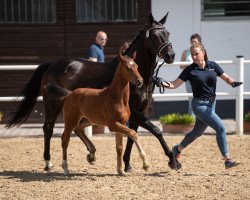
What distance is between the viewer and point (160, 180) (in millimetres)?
8102

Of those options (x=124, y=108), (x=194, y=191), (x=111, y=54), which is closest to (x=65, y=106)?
(x=124, y=108)

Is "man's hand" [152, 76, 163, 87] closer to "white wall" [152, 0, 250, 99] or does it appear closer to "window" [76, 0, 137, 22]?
"white wall" [152, 0, 250, 99]

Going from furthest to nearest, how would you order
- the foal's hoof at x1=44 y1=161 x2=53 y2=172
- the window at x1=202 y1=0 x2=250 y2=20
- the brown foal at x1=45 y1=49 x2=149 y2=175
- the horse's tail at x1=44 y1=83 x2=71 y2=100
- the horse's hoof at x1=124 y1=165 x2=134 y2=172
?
1. the window at x1=202 y1=0 x2=250 y2=20
2. the foal's hoof at x1=44 y1=161 x2=53 y2=172
3. the horse's hoof at x1=124 y1=165 x2=134 y2=172
4. the horse's tail at x1=44 y1=83 x2=71 y2=100
5. the brown foal at x1=45 y1=49 x2=149 y2=175

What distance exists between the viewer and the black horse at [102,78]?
901 centimetres

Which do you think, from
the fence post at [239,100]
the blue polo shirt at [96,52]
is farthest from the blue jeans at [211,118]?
A: the blue polo shirt at [96,52]

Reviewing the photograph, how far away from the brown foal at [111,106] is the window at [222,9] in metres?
6.54

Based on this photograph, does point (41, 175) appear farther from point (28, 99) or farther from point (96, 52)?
point (96, 52)

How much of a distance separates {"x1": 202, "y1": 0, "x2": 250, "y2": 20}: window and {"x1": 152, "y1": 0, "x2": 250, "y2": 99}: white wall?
0.40ft

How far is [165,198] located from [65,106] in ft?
7.47

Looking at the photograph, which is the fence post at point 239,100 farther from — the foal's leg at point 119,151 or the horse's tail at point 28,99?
the foal's leg at point 119,151

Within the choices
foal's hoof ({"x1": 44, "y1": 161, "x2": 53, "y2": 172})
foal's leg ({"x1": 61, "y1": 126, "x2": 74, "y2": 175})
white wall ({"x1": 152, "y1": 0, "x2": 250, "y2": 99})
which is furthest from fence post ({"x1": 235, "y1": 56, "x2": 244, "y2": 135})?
foal's leg ({"x1": 61, "y1": 126, "x2": 74, "y2": 175})

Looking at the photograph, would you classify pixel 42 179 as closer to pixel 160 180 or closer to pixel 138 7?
pixel 160 180

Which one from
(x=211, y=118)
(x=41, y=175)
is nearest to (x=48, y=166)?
(x=41, y=175)

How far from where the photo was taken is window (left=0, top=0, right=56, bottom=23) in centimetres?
1480
